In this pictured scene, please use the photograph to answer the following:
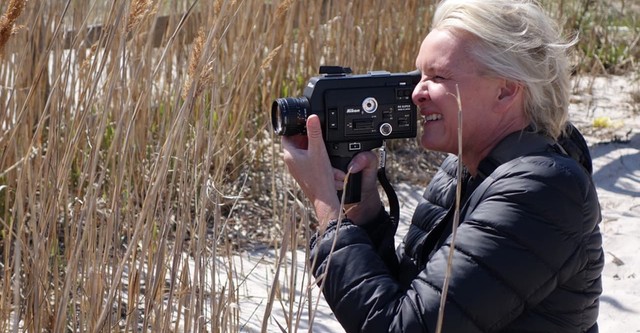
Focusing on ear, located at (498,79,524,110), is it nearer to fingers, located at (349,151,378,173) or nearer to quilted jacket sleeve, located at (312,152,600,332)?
quilted jacket sleeve, located at (312,152,600,332)

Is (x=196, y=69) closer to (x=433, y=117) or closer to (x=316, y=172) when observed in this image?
(x=316, y=172)

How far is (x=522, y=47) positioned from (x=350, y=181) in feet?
1.23

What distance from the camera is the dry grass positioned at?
5.30ft

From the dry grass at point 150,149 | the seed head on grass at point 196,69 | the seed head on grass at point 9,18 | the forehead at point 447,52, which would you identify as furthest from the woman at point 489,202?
the seed head on grass at point 9,18

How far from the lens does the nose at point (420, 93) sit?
1.66m

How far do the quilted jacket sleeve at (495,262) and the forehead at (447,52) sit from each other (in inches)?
7.7

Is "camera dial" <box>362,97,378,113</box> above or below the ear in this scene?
below

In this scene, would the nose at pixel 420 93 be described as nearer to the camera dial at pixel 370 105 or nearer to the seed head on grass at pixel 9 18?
the camera dial at pixel 370 105

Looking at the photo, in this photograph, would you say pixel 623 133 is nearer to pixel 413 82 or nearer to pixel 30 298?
pixel 413 82

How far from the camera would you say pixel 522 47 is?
5.24 feet

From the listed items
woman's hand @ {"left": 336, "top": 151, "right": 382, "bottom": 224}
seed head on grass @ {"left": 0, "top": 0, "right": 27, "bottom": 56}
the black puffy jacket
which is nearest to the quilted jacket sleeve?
the black puffy jacket

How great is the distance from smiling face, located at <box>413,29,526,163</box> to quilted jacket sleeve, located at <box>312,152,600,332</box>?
0.42 feet

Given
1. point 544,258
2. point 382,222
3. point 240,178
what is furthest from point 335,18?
point 544,258

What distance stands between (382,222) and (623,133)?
3.03 m
